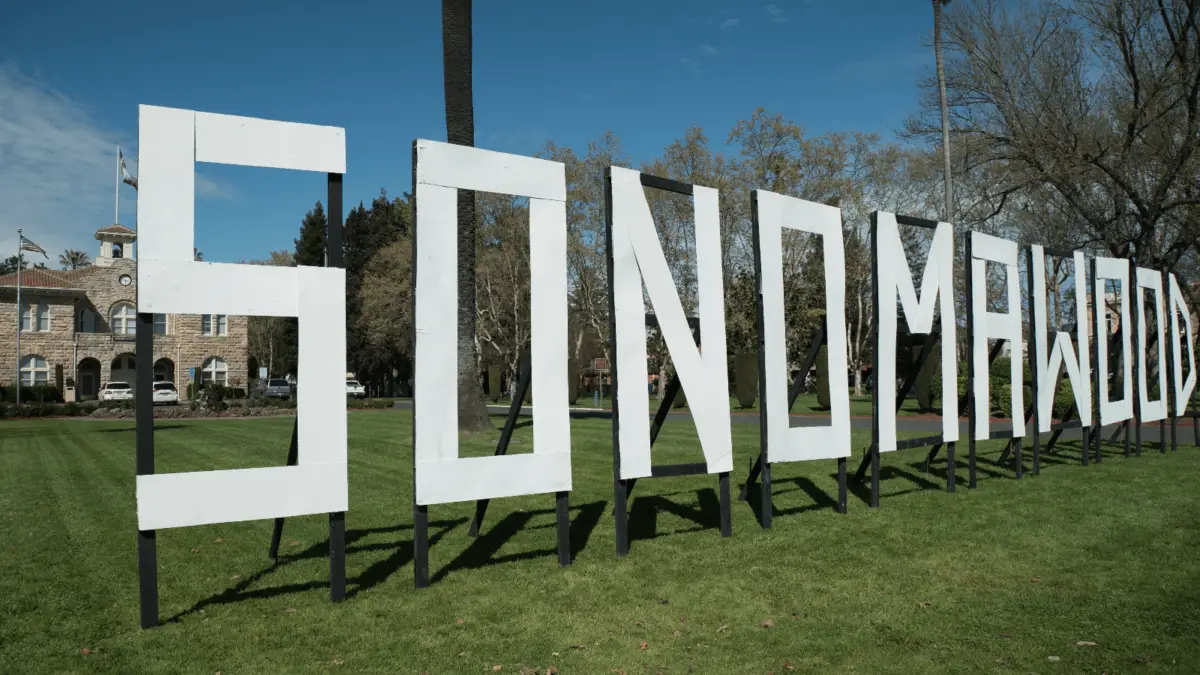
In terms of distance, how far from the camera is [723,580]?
20.4ft

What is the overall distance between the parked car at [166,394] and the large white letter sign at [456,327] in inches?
1700

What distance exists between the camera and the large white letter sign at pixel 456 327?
602 cm

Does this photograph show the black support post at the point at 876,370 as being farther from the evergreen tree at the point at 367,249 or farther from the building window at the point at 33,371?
the building window at the point at 33,371

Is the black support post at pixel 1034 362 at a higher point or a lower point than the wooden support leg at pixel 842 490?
higher

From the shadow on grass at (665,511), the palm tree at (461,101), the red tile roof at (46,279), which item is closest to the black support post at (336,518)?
the shadow on grass at (665,511)

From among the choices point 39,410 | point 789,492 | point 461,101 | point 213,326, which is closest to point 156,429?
point 39,410

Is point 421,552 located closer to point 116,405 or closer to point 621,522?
point 621,522

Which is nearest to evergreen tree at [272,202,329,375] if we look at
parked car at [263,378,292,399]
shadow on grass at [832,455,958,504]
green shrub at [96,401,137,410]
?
parked car at [263,378,292,399]

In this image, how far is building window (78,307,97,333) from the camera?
52.3 meters

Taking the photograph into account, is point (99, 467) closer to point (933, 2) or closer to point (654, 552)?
point (654, 552)

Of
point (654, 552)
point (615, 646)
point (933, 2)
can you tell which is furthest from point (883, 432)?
point (933, 2)

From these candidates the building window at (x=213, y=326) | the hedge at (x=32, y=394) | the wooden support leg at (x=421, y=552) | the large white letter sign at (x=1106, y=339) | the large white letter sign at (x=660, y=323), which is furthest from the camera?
the building window at (x=213, y=326)

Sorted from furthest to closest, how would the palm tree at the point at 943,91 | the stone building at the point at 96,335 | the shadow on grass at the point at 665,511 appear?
the stone building at the point at 96,335 < the palm tree at the point at 943,91 < the shadow on grass at the point at 665,511

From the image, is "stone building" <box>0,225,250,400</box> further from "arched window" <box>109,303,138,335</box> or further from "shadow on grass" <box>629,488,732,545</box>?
"shadow on grass" <box>629,488,732,545</box>
